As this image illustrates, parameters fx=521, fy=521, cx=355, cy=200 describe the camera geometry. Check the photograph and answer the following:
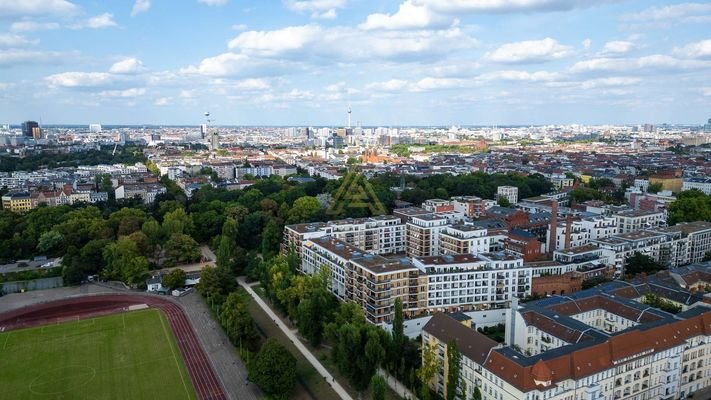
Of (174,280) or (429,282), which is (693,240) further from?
(174,280)

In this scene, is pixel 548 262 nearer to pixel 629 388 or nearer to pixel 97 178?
pixel 629 388

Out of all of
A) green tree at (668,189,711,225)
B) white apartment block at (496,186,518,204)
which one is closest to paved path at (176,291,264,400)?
white apartment block at (496,186,518,204)

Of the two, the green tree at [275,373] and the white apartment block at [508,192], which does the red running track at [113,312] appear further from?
the white apartment block at [508,192]

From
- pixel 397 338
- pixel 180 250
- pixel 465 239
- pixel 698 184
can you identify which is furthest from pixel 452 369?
pixel 698 184

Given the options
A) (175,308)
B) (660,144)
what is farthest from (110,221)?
(660,144)

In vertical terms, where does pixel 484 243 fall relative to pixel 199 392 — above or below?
above

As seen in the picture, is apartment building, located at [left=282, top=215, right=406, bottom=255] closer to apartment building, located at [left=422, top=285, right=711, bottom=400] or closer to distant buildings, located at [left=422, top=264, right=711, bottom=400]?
distant buildings, located at [left=422, top=264, right=711, bottom=400]
